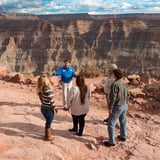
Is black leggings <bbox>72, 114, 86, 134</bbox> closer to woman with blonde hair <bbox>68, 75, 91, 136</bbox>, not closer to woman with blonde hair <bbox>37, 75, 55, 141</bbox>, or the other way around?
woman with blonde hair <bbox>68, 75, 91, 136</bbox>

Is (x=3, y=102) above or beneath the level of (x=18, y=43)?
above

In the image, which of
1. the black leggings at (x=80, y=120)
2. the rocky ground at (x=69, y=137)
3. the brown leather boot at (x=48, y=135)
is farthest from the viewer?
the black leggings at (x=80, y=120)

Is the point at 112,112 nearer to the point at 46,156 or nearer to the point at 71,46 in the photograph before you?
the point at 46,156

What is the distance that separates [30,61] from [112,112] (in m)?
74.5

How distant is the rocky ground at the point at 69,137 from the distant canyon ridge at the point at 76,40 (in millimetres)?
66725

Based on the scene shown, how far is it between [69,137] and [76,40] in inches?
3349

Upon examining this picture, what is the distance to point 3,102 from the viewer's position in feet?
29.5

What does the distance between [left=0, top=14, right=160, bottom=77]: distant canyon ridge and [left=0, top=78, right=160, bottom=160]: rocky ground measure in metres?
66.7

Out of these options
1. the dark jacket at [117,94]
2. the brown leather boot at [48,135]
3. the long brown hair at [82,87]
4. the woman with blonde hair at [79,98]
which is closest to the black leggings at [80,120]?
the woman with blonde hair at [79,98]

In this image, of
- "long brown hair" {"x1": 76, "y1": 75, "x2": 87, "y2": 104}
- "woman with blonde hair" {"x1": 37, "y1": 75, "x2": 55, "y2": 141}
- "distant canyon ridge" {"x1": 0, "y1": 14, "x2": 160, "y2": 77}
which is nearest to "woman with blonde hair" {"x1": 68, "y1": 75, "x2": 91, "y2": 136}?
"long brown hair" {"x1": 76, "y1": 75, "x2": 87, "y2": 104}

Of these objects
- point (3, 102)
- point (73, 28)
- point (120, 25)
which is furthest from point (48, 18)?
point (3, 102)

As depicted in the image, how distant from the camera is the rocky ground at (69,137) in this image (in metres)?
5.76

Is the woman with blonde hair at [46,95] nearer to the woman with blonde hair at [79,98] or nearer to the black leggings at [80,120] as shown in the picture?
the woman with blonde hair at [79,98]

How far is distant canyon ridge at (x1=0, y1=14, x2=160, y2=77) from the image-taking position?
79887 millimetres
